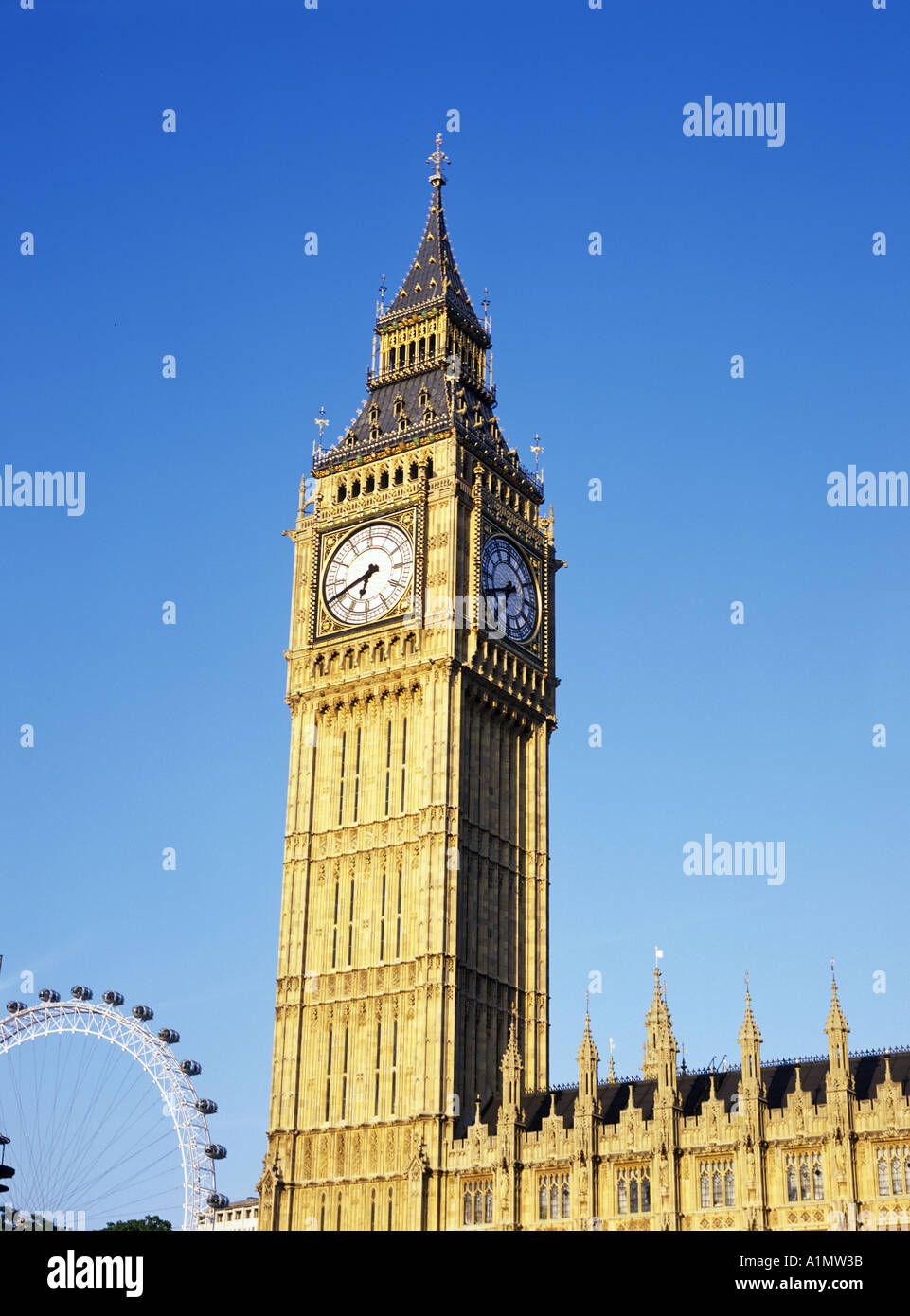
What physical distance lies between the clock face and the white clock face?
13.7ft

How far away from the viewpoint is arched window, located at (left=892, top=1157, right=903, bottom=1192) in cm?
6325

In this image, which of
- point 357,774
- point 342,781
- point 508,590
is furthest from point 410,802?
point 508,590

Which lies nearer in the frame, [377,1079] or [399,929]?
[377,1079]

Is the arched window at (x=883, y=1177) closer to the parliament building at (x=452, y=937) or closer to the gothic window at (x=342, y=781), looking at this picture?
the parliament building at (x=452, y=937)

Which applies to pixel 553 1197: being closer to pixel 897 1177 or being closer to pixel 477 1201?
pixel 477 1201

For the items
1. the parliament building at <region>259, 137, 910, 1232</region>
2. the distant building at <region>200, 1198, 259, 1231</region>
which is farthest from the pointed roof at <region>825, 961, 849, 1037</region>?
the distant building at <region>200, 1198, 259, 1231</region>

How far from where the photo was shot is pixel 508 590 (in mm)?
87125

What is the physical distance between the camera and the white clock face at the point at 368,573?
84.4m

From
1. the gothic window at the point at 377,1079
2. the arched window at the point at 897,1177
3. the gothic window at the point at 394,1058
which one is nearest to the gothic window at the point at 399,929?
the gothic window at the point at 394,1058

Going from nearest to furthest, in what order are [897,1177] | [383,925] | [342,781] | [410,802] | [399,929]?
[897,1177]
[399,929]
[383,925]
[410,802]
[342,781]

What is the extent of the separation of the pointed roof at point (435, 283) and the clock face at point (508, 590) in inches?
599

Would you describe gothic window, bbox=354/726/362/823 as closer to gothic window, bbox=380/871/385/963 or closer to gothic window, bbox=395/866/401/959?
gothic window, bbox=380/871/385/963

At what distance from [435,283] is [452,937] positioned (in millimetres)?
38860
